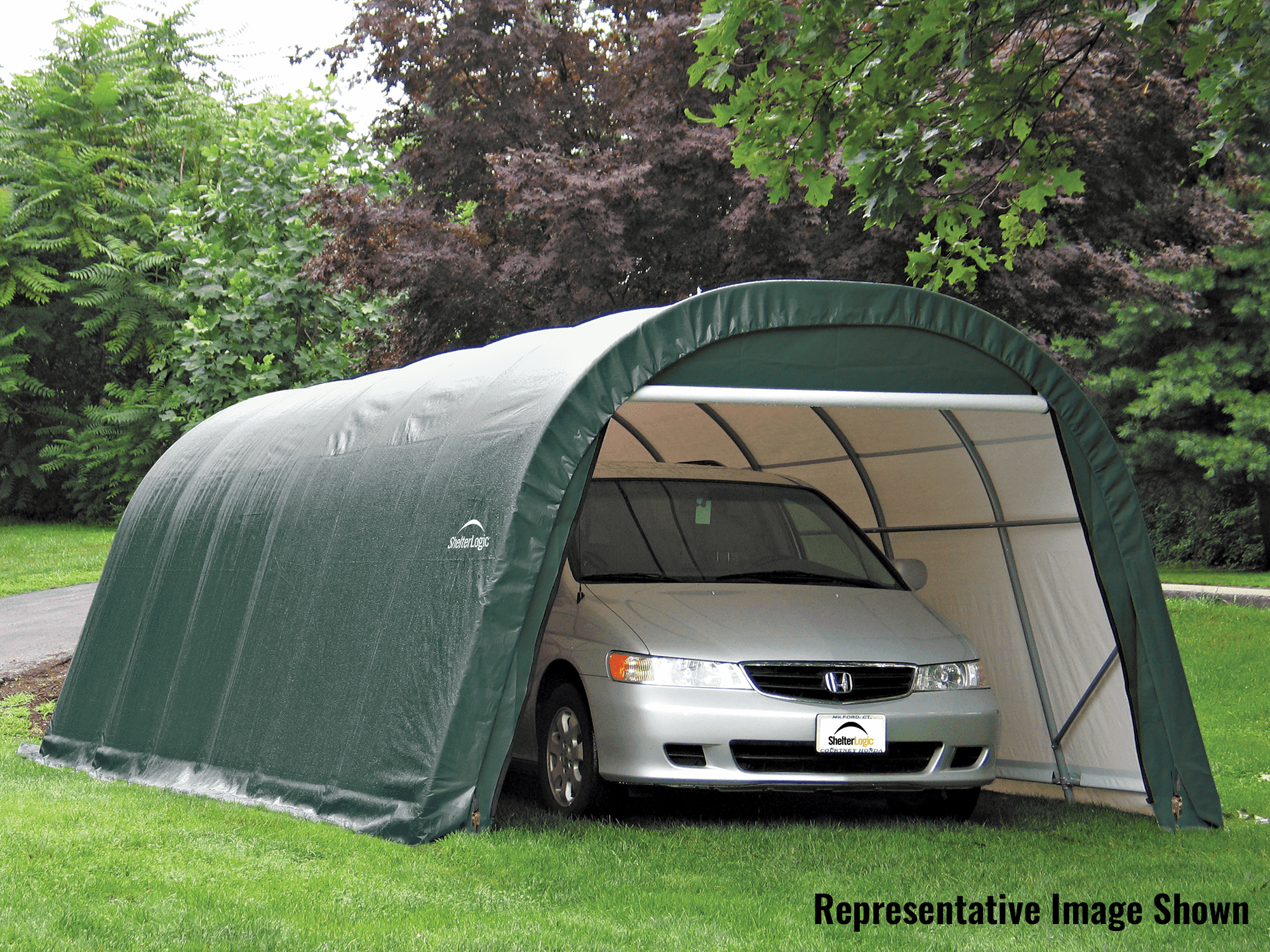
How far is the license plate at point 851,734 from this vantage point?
6.96 meters

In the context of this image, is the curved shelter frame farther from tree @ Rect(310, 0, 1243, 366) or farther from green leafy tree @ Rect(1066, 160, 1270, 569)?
green leafy tree @ Rect(1066, 160, 1270, 569)

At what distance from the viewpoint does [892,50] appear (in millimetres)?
9219

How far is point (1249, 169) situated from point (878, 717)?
19.3 meters

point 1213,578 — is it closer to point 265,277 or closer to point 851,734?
point 265,277

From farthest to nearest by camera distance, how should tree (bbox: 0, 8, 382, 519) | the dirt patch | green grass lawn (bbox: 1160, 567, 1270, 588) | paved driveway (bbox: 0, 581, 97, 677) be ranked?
tree (bbox: 0, 8, 382, 519), green grass lawn (bbox: 1160, 567, 1270, 588), paved driveway (bbox: 0, 581, 97, 677), the dirt patch

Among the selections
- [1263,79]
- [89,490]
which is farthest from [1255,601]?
[89,490]

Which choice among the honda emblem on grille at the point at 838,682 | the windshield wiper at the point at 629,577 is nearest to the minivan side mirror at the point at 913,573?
the windshield wiper at the point at 629,577

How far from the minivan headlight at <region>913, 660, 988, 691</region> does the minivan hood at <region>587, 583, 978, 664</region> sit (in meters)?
0.04

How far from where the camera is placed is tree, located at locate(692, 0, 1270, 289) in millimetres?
8648

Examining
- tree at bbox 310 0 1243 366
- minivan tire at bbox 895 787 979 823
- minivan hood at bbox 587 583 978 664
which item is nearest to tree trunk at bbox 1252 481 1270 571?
tree at bbox 310 0 1243 366

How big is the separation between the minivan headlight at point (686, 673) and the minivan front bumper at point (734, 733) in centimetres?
3

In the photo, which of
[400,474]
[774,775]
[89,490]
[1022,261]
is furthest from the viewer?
[89,490]

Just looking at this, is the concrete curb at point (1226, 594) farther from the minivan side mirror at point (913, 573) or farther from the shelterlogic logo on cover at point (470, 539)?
the shelterlogic logo on cover at point (470, 539)

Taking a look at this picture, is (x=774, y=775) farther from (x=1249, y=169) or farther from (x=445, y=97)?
(x=1249, y=169)
